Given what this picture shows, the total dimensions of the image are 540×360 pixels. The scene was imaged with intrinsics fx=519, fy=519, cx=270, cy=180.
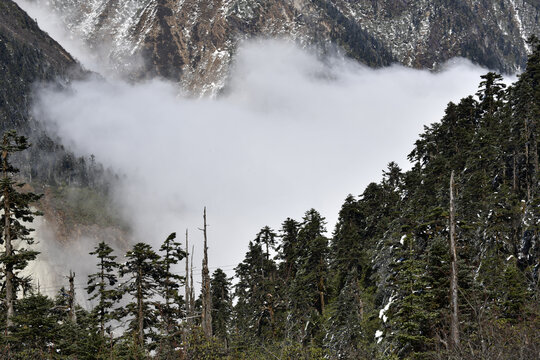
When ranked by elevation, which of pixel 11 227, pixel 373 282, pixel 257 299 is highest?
pixel 11 227

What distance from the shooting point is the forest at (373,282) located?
2652 centimetres

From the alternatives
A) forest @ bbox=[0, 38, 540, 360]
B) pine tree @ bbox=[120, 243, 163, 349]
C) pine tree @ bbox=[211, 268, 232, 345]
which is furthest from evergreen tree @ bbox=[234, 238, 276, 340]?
pine tree @ bbox=[120, 243, 163, 349]

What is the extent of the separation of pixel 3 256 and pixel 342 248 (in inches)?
1608

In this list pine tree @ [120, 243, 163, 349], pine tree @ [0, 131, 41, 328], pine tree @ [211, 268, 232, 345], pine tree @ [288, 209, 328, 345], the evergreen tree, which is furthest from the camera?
pine tree @ [211, 268, 232, 345]

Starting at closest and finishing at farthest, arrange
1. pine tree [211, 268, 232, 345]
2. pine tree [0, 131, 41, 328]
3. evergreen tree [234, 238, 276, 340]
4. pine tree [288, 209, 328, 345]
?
pine tree [0, 131, 41, 328]
pine tree [288, 209, 328, 345]
evergreen tree [234, 238, 276, 340]
pine tree [211, 268, 232, 345]

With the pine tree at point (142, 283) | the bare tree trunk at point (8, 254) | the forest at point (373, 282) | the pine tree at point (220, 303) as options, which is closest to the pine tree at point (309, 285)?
the forest at point (373, 282)

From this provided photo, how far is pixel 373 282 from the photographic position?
198ft

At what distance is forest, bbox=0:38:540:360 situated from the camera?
2652 centimetres

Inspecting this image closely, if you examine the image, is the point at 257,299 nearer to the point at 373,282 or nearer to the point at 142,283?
the point at 373,282

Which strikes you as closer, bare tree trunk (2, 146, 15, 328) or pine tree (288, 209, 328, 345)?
bare tree trunk (2, 146, 15, 328)

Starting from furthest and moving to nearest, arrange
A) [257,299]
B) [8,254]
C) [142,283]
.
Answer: [257,299] < [142,283] < [8,254]

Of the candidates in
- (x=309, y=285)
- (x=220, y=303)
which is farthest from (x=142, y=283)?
(x=220, y=303)

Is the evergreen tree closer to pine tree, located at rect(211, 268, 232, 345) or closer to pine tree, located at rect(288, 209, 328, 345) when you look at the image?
pine tree, located at rect(211, 268, 232, 345)

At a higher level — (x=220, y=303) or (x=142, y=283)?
(x=220, y=303)
